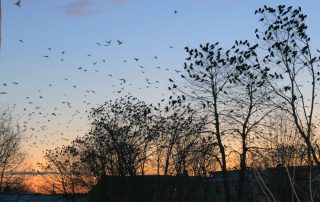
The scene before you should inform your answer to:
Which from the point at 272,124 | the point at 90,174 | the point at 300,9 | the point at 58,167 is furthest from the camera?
the point at 58,167

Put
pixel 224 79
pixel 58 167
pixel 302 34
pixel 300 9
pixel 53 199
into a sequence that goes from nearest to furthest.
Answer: pixel 300 9 → pixel 302 34 → pixel 224 79 → pixel 58 167 → pixel 53 199

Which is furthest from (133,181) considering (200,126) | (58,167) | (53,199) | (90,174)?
(53,199)

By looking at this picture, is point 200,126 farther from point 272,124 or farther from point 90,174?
point 90,174

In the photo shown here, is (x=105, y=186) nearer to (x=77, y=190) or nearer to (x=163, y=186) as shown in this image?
(x=163, y=186)

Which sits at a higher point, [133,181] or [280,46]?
[280,46]

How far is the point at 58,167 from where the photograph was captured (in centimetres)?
5556

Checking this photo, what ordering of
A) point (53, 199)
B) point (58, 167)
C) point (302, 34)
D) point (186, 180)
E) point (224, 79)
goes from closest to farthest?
1. point (186, 180)
2. point (302, 34)
3. point (224, 79)
4. point (58, 167)
5. point (53, 199)

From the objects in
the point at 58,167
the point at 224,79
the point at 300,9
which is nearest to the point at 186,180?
the point at 300,9

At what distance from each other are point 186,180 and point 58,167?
43387mm

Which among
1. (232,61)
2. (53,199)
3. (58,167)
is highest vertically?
(232,61)

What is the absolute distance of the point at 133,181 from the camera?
2203cm

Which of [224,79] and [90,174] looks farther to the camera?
[90,174]

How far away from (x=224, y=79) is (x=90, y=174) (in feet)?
73.6

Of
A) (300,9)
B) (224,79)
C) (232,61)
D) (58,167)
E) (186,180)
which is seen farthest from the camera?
(58,167)
